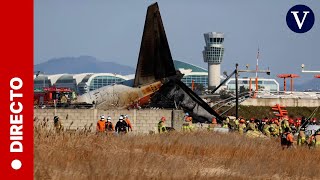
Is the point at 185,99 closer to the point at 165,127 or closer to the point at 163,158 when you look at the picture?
the point at 165,127

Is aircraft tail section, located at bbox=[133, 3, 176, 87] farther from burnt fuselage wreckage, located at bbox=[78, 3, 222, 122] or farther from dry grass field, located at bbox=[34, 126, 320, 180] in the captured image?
dry grass field, located at bbox=[34, 126, 320, 180]

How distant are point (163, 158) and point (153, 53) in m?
32.2

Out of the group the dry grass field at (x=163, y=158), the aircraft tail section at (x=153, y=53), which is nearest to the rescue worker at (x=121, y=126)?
the dry grass field at (x=163, y=158)

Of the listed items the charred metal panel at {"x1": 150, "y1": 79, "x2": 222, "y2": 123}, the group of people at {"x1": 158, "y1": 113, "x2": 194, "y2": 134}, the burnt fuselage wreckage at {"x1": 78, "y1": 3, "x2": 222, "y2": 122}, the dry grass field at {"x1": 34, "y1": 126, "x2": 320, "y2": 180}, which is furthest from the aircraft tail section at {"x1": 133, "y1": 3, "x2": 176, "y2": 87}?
the dry grass field at {"x1": 34, "y1": 126, "x2": 320, "y2": 180}

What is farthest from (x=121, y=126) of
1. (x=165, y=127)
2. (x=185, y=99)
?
(x=185, y=99)

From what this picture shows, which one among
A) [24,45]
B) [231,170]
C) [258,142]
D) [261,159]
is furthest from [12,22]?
[258,142]

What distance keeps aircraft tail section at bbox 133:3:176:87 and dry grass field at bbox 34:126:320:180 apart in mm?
22422

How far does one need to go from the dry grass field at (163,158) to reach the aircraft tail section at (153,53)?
22422 mm

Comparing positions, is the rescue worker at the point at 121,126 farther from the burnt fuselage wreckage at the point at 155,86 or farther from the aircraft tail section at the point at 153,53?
the aircraft tail section at the point at 153,53

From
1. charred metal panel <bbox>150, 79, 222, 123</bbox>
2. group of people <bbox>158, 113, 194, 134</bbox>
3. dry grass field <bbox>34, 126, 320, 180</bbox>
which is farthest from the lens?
charred metal panel <bbox>150, 79, 222, 123</bbox>

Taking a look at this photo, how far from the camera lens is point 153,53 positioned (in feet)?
172

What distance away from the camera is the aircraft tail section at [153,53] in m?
52.0

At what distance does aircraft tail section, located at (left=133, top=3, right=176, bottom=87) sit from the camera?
52.0m

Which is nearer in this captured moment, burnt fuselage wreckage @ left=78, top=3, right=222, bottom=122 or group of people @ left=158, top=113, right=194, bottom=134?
group of people @ left=158, top=113, right=194, bottom=134
